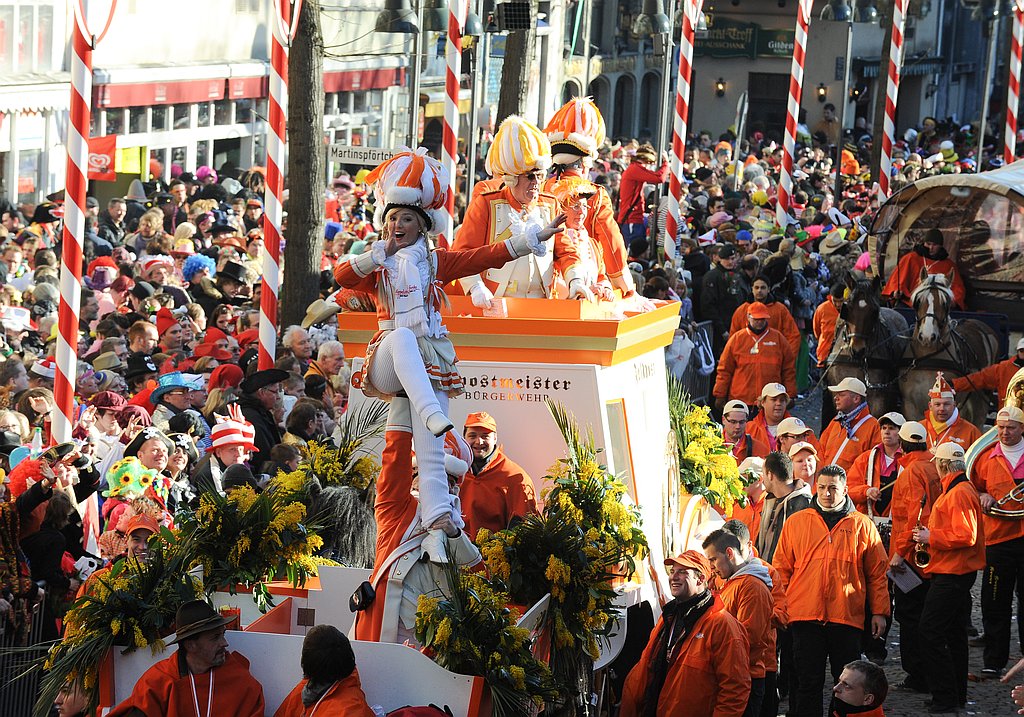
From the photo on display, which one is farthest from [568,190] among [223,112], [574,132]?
[223,112]

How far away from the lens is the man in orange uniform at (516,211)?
8852 millimetres

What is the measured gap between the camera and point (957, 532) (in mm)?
10156

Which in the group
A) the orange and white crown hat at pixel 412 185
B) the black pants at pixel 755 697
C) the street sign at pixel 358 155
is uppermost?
the orange and white crown hat at pixel 412 185

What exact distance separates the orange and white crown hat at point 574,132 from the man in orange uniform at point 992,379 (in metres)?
6.33

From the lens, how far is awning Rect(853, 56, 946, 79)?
2325 inches

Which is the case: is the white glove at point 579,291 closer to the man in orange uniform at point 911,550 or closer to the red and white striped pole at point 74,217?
the red and white striped pole at point 74,217

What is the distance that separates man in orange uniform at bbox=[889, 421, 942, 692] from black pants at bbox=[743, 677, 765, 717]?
2.44 m

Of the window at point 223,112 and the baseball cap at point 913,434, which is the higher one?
the window at point 223,112

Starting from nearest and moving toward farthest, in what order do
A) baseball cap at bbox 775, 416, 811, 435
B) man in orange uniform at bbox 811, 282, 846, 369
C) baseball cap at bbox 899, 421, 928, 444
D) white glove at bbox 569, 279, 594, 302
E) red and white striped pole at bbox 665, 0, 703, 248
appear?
white glove at bbox 569, 279, 594, 302 → baseball cap at bbox 775, 416, 811, 435 → baseball cap at bbox 899, 421, 928, 444 → man in orange uniform at bbox 811, 282, 846, 369 → red and white striped pole at bbox 665, 0, 703, 248

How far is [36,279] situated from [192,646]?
969 centimetres

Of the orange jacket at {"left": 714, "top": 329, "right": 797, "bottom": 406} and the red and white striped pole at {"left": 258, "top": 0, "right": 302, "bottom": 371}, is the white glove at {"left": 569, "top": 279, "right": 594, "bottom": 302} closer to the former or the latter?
the red and white striped pole at {"left": 258, "top": 0, "right": 302, "bottom": 371}

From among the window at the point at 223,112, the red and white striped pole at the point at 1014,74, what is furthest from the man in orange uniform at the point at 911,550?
the window at the point at 223,112

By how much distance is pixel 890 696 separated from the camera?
Result: 10531 millimetres

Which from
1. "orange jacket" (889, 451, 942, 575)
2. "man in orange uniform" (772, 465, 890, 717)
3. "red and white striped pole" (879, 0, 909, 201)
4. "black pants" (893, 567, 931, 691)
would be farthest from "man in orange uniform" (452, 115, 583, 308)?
"red and white striped pole" (879, 0, 909, 201)
